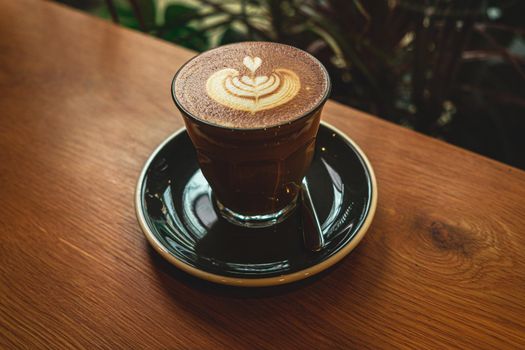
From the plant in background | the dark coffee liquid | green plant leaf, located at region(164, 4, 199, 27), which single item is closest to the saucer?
the dark coffee liquid

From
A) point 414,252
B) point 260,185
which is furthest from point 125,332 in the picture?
point 414,252

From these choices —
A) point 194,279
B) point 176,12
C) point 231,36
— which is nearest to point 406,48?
point 231,36

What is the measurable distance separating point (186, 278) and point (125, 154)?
0.25 metres

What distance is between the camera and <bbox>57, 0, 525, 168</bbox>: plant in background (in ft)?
3.37

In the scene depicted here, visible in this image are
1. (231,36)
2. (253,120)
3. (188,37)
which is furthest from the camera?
(231,36)

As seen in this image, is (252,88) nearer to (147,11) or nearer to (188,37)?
(188,37)

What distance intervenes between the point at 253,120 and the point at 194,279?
19 centimetres

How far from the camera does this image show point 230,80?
1.79 ft

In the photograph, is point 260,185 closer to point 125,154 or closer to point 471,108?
point 125,154

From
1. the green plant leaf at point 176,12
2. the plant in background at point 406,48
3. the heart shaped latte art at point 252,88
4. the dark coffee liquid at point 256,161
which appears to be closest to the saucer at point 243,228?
the dark coffee liquid at point 256,161

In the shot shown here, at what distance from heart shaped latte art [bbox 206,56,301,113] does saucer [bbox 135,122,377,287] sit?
14 centimetres

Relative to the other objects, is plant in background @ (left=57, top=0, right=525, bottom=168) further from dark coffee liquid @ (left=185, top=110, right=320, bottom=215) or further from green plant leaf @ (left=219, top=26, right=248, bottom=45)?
dark coffee liquid @ (left=185, top=110, right=320, bottom=215)

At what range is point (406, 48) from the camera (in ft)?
3.81

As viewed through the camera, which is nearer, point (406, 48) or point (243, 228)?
point (243, 228)
